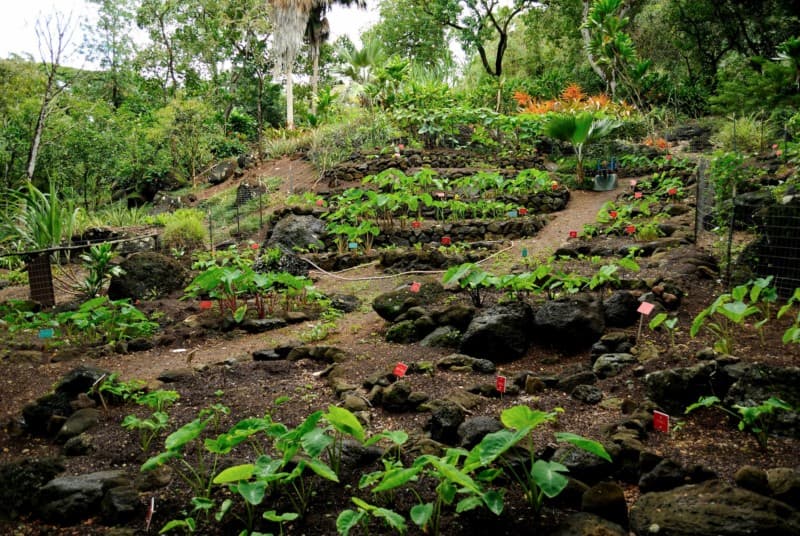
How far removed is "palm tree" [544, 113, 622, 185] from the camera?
404 inches

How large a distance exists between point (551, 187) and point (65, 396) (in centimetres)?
824

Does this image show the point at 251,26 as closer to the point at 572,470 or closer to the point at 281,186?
the point at 281,186

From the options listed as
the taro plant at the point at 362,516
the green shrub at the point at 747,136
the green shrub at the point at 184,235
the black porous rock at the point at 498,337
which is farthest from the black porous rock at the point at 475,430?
the green shrub at the point at 747,136

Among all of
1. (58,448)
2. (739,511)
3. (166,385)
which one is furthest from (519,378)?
(58,448)

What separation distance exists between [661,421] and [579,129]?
28.1 ft

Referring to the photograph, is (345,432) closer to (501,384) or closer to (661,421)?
(501,384)

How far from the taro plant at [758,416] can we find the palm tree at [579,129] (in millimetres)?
8438

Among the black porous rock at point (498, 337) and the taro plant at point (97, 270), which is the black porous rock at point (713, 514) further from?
the taro plant at point (97, 270)

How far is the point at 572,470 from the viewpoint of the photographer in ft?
7.57

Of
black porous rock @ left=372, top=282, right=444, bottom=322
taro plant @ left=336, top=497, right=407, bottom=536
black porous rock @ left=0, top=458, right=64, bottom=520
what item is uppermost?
black porous rock @ left=372, top=282, right=444, bottom=322

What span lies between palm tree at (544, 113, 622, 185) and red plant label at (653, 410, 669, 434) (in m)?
8.52

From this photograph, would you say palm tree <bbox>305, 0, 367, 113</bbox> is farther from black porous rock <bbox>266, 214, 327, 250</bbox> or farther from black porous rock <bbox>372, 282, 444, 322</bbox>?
black porous rock <bbox>372, 282, 444, 322</bbox>

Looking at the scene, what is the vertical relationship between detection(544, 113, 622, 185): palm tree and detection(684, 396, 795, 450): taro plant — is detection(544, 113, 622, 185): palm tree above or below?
above

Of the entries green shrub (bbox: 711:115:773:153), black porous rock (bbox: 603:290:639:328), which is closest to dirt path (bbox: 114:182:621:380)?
black porous rock (bbox: 603:290:639:328)
